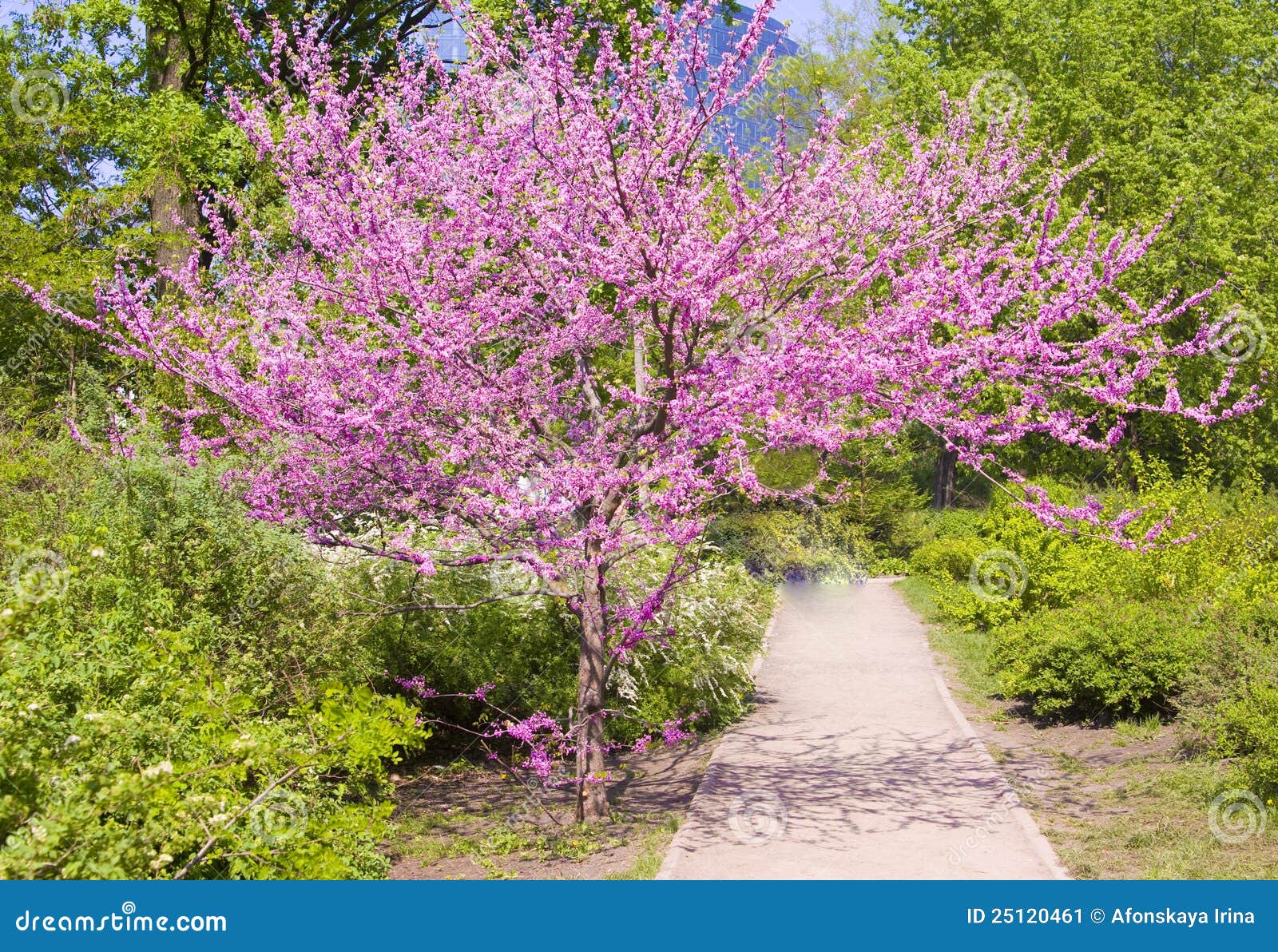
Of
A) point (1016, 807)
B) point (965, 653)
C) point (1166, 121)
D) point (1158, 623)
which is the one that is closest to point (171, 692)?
point (1016, 807)

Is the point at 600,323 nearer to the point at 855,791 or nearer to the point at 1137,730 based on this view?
the point at 855,791

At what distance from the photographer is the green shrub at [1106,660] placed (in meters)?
10.7

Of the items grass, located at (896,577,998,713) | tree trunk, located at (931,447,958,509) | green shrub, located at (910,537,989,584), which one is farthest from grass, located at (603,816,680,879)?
tree trunk, located at (931,447,958,509)

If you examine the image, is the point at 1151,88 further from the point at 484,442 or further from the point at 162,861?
the point at 162,861

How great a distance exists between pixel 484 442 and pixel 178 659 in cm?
239

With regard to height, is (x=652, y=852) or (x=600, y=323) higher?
(x=600, y=323)

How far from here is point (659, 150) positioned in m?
7.48

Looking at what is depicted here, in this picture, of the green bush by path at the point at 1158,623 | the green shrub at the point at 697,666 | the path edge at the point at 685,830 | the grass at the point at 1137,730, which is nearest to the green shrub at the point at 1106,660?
the green bush by path at the point at 1158,623

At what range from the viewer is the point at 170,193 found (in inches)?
702

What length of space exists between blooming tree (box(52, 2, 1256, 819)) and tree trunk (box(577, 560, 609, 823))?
0.02m

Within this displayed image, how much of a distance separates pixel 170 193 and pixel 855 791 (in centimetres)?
1447

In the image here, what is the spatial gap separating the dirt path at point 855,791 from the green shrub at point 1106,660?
0.96m

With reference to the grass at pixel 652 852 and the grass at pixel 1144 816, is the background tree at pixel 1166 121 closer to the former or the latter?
the grass at pixel 1144 816

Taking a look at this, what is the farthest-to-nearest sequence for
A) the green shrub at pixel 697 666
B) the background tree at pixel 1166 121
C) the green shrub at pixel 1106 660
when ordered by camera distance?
1. the background tree at pixel 1166 121
2. the green shrub at pixel 697 666
3. the green shrub at pixel 1106 660
